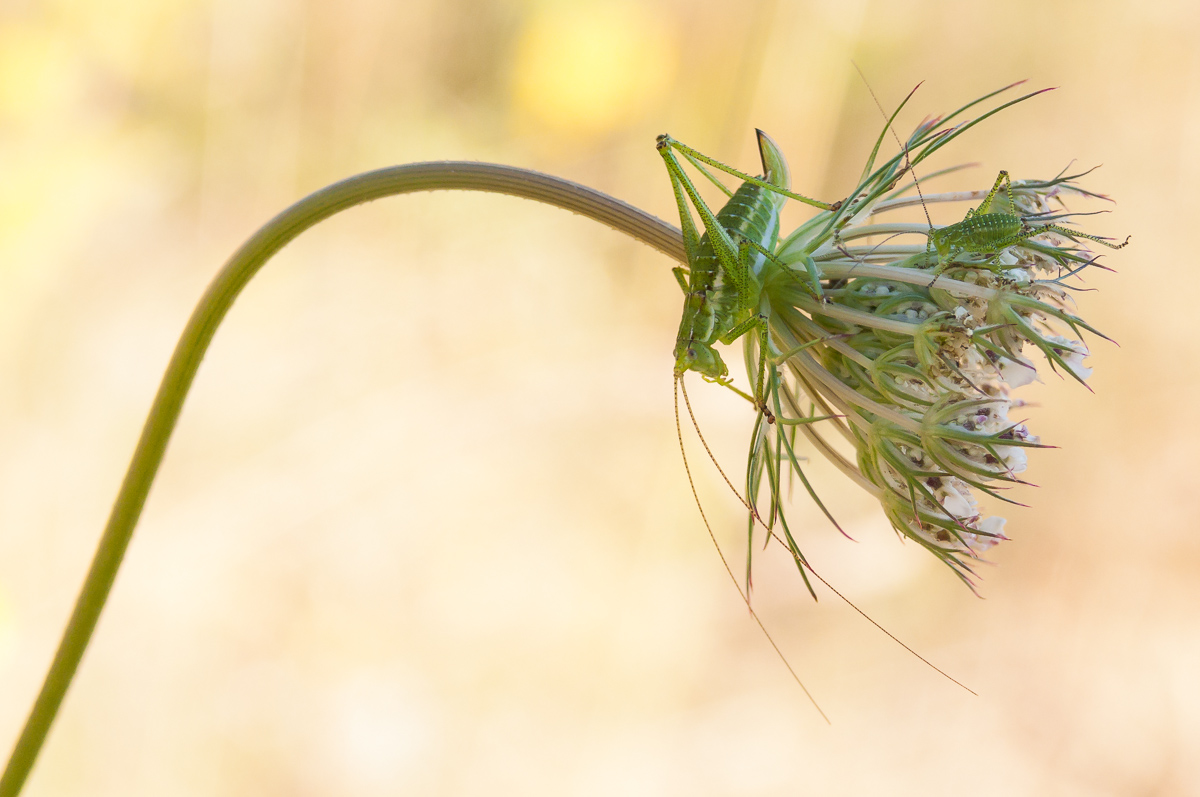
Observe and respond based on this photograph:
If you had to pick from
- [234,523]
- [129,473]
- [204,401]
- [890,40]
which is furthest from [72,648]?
[890,40]

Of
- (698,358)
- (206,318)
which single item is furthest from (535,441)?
(206,318)

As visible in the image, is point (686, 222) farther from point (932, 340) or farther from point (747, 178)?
point (932, 340)

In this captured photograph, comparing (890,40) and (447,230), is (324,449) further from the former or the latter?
(890,40)

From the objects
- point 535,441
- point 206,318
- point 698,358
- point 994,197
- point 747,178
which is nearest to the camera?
point 206,318

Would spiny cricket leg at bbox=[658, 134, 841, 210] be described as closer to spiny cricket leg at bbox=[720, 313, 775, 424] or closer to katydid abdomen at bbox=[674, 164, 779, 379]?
katydid abdomen at bbox=[674, 164, 779, 379]

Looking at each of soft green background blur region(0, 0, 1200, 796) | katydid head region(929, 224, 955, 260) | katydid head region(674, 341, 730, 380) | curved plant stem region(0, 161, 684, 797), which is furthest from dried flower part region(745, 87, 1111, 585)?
soft green background blur region(0, 0, 1200, 796)
